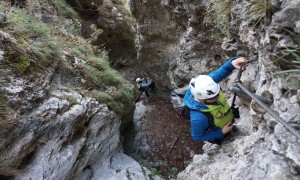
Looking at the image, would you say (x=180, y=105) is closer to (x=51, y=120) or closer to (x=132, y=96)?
(x=51, y=120)

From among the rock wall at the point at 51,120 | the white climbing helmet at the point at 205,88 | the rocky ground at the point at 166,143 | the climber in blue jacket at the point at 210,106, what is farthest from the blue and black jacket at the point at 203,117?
the rocky ground at the point at 166,143

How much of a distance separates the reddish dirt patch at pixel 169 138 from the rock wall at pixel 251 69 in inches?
76.7

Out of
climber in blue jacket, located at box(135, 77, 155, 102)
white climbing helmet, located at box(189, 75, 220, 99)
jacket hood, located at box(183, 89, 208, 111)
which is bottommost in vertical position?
climber in blue jacket, located at box(135, 77, 155, 102)

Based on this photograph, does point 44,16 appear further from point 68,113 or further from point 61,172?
point 61,172

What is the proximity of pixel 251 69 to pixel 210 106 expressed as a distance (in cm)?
105

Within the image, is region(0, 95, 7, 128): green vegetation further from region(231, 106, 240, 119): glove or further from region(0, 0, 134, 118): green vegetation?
region(231, 106, 240, 119): glove

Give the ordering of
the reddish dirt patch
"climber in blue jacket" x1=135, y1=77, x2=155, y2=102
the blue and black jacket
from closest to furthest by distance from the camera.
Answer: the blue and black jacket < the reddish dirt patch < "climber in blue jacket" x1=135, y1=77, x2=155, y2=102

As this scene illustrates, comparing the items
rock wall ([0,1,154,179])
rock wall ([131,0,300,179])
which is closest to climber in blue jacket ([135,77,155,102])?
rock wall ([131,0,300,179])

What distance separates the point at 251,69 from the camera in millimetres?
4398

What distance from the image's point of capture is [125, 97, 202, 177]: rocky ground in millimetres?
8648

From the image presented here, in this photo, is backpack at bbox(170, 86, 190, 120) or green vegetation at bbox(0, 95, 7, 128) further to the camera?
backpack at bbox(170, 86, 190, 120)

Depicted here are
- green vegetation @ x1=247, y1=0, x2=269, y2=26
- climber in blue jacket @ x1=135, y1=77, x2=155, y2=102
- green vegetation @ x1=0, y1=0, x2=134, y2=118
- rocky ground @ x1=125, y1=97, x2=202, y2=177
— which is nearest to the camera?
green vegetation @ x1=247, y1=0, x2=269, y2=26

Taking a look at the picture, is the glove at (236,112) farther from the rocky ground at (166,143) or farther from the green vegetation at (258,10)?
the rocky ground at (166,143)

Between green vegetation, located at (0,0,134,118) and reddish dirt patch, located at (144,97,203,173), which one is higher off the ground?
green vegetation, located at (0,0,134,118)
